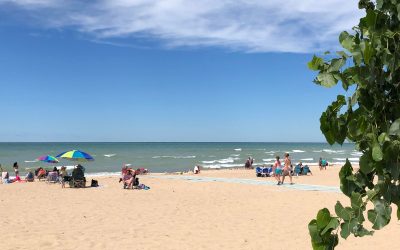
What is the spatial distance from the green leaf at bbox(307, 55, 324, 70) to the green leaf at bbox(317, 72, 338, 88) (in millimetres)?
69

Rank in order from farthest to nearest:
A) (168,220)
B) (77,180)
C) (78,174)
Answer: (78,174)
(77,180)
(168,220)

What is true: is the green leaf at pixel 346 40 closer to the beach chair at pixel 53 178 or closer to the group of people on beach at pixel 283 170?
the group of people on beach at pixel 283 170

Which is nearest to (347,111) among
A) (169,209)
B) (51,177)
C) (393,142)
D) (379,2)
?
(393,142)

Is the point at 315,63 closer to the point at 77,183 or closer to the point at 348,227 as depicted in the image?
the point at 348,227

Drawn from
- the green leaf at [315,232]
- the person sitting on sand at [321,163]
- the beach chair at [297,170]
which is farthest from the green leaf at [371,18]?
the person sitting on sand at [321,163]

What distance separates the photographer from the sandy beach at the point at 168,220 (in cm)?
906

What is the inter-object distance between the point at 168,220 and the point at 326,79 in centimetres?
1078

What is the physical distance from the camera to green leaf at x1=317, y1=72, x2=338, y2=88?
1.46 meters

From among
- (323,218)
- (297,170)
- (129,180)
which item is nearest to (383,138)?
(323,218)

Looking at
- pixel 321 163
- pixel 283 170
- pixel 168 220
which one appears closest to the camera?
pixel 168 220

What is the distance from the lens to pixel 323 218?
1.55 metres

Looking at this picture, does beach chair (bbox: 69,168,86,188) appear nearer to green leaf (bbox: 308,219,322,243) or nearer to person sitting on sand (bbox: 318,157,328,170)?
green leaf (bbox: 308,219,322,243)

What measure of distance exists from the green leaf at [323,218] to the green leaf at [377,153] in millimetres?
295

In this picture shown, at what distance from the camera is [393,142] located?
1351 mm
